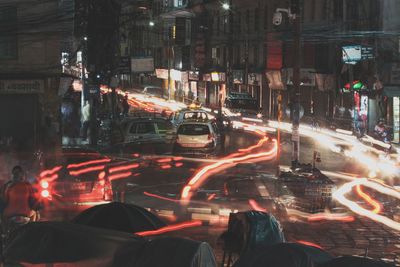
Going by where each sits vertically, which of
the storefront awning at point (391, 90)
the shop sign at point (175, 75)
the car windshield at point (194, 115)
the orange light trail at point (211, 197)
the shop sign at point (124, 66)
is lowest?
the orange light trail at point (211, 197)

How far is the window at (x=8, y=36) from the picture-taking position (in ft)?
79.8

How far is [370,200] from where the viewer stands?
17.7 m

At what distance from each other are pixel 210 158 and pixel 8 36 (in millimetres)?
9213

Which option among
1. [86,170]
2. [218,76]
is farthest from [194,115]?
[218,76]

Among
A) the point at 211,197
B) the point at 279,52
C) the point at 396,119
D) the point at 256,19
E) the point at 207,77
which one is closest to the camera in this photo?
the point at 211,197

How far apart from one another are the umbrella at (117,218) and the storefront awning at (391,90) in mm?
26076

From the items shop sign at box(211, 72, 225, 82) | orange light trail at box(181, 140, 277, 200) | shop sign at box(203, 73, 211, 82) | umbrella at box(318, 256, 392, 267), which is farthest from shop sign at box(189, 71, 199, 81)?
umbrella at box(318, 256, 392, 267)

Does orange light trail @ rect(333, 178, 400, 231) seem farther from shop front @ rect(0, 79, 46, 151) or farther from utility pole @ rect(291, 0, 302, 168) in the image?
shop front @ rect(0, 79, 46, 151)

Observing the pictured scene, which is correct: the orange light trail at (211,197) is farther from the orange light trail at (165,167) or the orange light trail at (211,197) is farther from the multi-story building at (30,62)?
the multi-story building at (30,62)

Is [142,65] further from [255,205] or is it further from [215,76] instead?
[255,205]

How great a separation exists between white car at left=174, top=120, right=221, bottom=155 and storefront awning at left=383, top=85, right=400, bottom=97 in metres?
10.1

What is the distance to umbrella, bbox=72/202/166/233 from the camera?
8.03 meters

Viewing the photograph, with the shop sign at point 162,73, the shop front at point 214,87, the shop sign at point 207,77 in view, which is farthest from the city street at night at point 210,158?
the shop sign at point 162,73

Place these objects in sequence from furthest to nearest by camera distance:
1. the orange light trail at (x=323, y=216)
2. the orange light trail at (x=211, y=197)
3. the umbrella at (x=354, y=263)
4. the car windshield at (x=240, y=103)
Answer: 1. the car windshield at (x=240, y=103)
2. the orange light trail at (x=211, y=197)
3. the orange light trail at (x=323, y=216)
4. the umbrella at (x=354, y=263)
